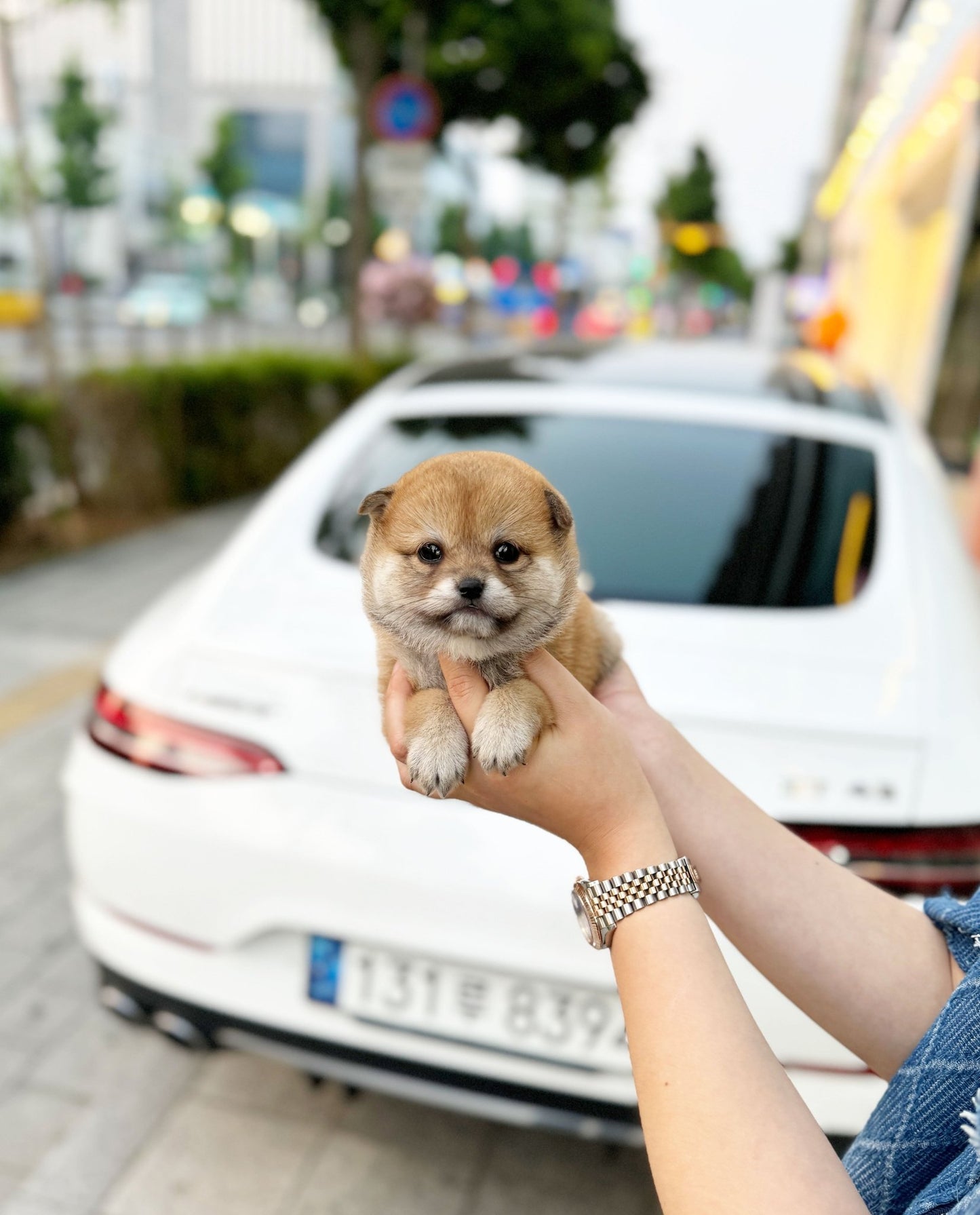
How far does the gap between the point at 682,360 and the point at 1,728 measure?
3.85 meters

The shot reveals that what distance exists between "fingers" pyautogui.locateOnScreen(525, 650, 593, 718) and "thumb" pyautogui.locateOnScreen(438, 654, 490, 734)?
0.21 ft

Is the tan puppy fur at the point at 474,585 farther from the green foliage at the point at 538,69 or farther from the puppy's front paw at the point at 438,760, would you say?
the green foliage at the point at 538,69

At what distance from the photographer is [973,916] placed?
1222 millimetres

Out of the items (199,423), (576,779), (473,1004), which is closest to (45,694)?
(473,1004)

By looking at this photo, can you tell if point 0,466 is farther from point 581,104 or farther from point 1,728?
point 581,104

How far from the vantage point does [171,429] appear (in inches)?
360

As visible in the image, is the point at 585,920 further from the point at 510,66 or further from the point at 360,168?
the point at 510,66

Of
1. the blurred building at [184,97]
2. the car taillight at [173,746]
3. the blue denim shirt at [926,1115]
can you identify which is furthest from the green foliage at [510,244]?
the blue denim shirt at [926,1115]

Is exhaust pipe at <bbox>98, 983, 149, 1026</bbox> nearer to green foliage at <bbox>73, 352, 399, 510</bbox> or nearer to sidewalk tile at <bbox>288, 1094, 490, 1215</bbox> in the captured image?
sidewalk tile at <bbox>288, 1094, 490, 1215</bbox>

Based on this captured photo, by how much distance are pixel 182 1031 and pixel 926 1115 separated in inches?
68.6

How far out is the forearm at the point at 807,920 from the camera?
1.30 meters

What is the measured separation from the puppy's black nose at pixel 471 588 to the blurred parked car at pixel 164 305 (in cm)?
3785

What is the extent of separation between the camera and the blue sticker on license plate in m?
2.06

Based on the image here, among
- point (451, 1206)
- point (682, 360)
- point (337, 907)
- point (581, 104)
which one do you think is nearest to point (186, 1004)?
point (337, 907)
